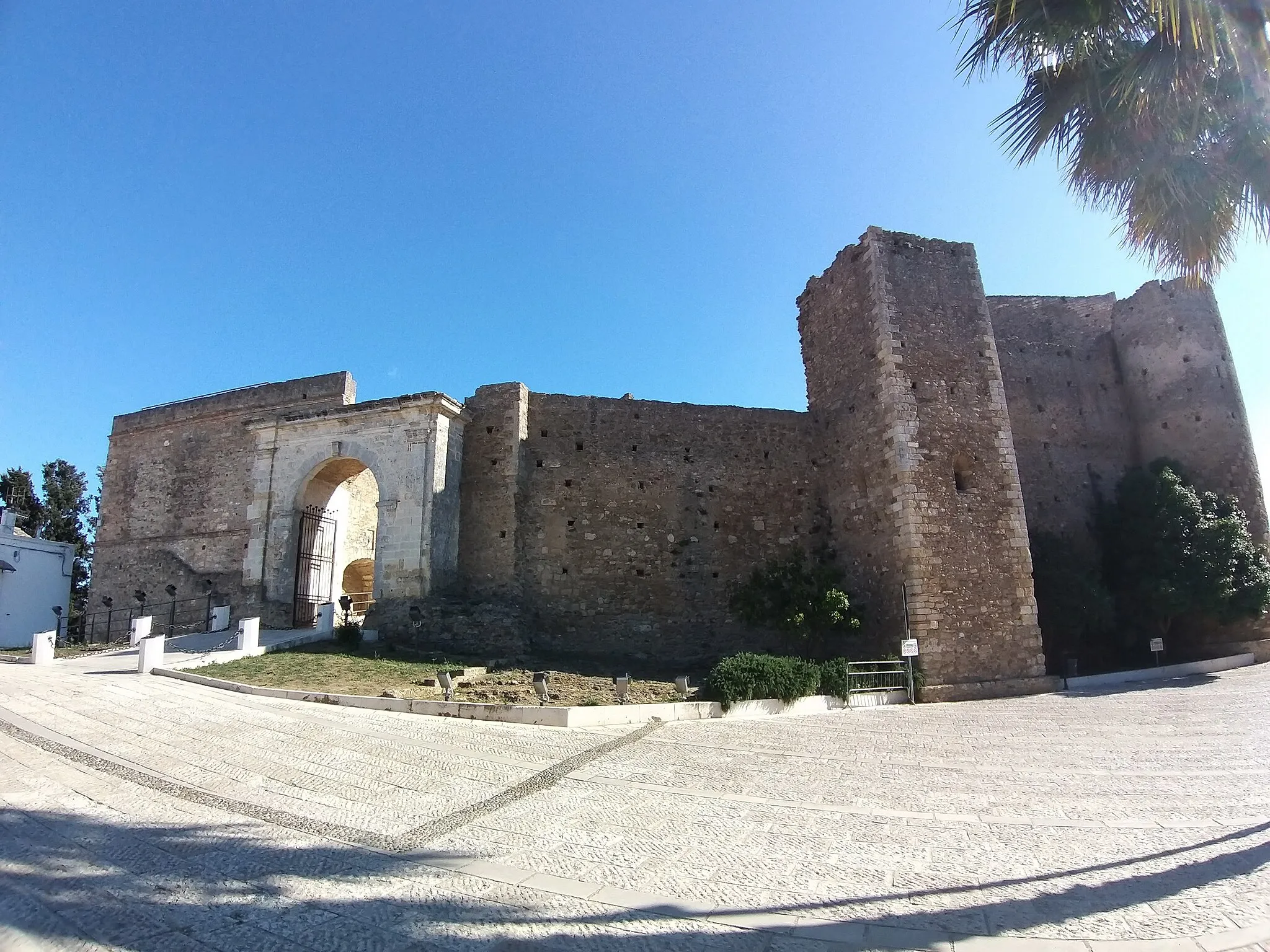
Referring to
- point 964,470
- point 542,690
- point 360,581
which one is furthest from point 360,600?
point 964,470

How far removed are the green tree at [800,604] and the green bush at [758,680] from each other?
2.74 m

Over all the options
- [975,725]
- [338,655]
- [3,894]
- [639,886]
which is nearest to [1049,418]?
[975,725]

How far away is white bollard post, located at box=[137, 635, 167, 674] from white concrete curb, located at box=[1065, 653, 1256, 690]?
17.8 m

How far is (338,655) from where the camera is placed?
533 inches

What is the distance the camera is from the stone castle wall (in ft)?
49.2

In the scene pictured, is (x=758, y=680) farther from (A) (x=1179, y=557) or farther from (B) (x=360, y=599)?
(B) (x=360, y=599)

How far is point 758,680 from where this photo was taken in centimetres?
1142

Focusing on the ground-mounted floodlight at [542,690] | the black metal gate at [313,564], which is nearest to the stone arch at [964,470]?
the ground-mounted floodlight at [542,690]

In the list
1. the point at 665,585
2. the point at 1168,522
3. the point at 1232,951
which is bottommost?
the point at 1232,951

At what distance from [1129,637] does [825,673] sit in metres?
11.0

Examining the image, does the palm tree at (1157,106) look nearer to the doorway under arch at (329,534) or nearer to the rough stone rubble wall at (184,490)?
the doorway under arch at (329,534)

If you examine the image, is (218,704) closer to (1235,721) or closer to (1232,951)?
(1232,951)

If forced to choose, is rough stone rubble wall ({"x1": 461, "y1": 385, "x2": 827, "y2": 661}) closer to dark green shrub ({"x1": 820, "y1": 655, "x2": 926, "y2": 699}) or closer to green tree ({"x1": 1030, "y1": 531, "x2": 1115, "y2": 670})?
dark green shrub ({"x1": 820, "y1": 655, "x2": 926, "y2": 699})

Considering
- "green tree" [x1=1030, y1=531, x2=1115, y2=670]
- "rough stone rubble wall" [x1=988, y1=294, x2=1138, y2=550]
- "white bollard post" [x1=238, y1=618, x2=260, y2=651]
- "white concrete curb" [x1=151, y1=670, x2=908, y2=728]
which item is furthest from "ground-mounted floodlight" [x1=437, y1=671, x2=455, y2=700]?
"rough stone rubble wall" [x1=988, y1=294, x2=1138, y2=550]
